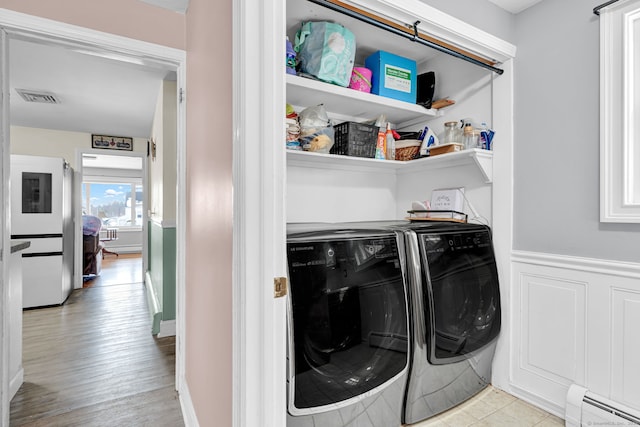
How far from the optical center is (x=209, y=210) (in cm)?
141

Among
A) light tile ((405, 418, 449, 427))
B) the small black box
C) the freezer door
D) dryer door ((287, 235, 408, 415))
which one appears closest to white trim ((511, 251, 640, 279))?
dryer door ((287, 235, 408, 415))

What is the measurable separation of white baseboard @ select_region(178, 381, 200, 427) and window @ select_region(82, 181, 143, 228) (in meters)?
8.28

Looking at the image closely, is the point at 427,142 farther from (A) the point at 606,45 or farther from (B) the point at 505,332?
(B) the point at 505,332

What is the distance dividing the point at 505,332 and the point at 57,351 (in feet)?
11.2

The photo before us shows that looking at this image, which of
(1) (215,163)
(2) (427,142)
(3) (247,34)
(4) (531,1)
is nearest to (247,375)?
(1) (215,163)

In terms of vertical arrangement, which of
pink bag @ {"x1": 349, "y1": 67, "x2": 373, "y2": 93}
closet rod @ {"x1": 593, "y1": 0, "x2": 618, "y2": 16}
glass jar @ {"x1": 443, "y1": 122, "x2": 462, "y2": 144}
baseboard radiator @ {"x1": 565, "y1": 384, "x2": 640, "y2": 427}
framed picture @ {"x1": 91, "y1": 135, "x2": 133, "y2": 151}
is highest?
framed picture @ {"x1": 91, "y1": 135, "x2": 133, "y2": 151}

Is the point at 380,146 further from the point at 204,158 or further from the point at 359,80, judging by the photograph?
the point at 204,158

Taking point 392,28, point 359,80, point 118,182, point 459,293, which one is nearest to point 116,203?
point 118,182

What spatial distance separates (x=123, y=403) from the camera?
2016 mm

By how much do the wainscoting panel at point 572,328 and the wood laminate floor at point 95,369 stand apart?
2.02 metres

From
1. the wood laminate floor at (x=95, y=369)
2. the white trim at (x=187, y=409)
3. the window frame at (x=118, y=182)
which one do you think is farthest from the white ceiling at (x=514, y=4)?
the window frame at (x=118, y=182)

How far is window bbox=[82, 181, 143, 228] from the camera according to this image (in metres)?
9.02

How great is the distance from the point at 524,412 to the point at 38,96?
5.21 metres

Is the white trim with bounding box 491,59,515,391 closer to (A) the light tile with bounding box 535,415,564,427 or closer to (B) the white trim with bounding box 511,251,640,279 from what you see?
(B) the white trim with bounding box 511,251,640,279
